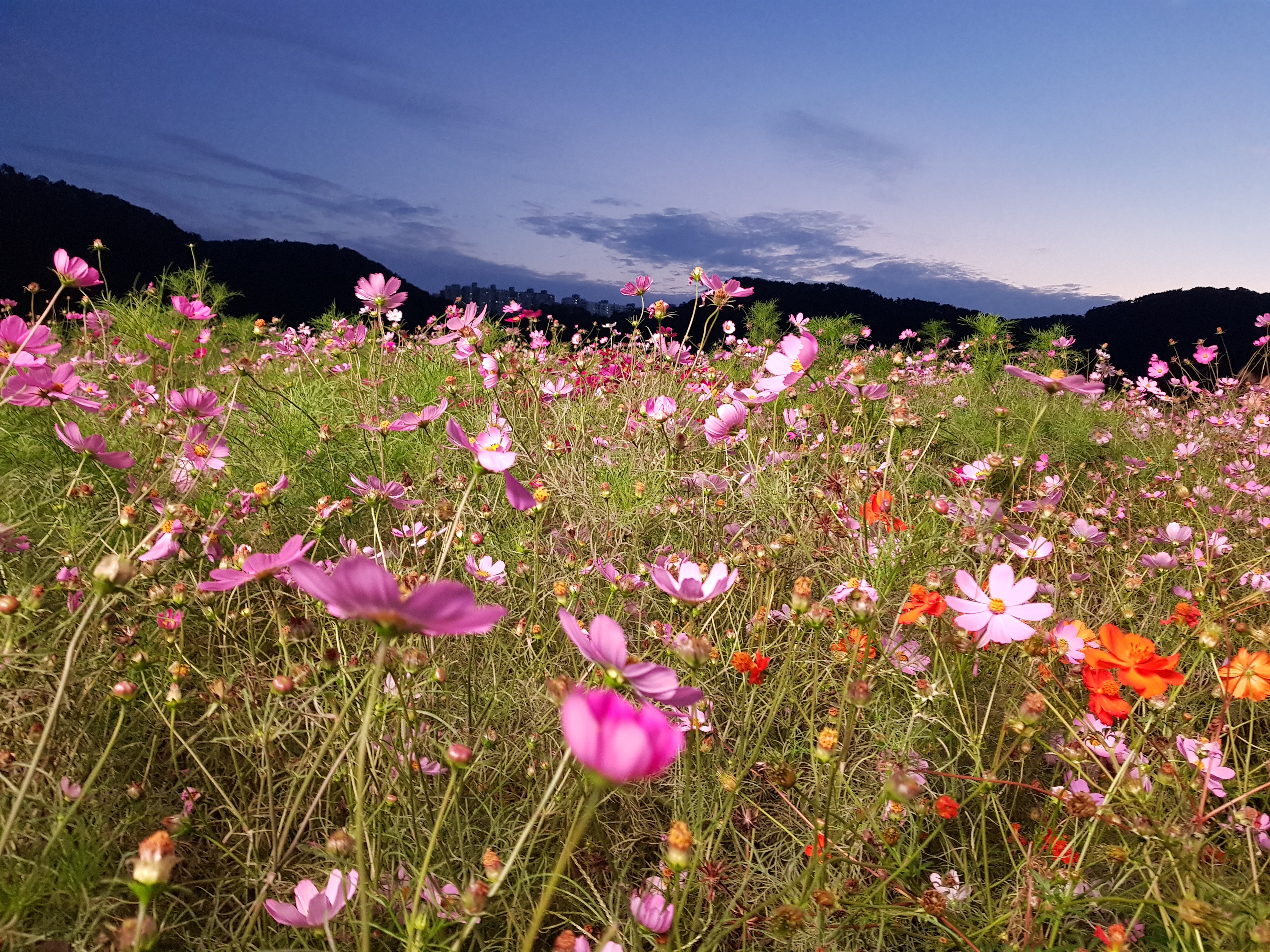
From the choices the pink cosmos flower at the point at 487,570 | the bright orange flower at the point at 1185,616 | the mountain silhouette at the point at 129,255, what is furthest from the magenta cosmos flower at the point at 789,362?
the mountain silhouette at the point at 129,255

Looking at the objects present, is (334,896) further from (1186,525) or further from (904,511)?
(1186,525)

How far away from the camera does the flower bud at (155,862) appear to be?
0.41 m

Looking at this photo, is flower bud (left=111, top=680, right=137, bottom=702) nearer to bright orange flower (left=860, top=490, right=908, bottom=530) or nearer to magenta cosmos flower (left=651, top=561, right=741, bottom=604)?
magenta cosmos flower (left=651, top=561, right=741, bottom=604)

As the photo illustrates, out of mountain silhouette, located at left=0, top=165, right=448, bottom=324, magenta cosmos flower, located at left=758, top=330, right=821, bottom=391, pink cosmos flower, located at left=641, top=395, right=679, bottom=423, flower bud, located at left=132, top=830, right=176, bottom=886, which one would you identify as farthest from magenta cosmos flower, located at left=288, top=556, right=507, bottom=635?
mountain silhouette, located at left=0, top=165, right=448, bottom=324

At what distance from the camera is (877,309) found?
24.1 feet

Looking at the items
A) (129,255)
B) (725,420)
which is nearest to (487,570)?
(725,420)

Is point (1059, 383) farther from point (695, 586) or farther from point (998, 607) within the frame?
point (695, 586)

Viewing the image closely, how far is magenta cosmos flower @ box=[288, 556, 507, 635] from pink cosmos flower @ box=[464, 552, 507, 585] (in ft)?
2.49

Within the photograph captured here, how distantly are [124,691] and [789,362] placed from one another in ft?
3.45

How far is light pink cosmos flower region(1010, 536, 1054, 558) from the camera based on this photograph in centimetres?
114

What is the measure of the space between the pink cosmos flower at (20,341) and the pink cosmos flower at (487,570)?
734 mm

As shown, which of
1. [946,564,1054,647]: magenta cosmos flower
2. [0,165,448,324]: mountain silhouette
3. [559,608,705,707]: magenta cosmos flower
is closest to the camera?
[559,608,705,707]: magenta cosmos flower

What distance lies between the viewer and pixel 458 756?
21.7 inches

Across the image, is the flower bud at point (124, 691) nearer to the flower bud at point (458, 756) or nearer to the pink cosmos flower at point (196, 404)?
the flower bud at point (458, 756)
